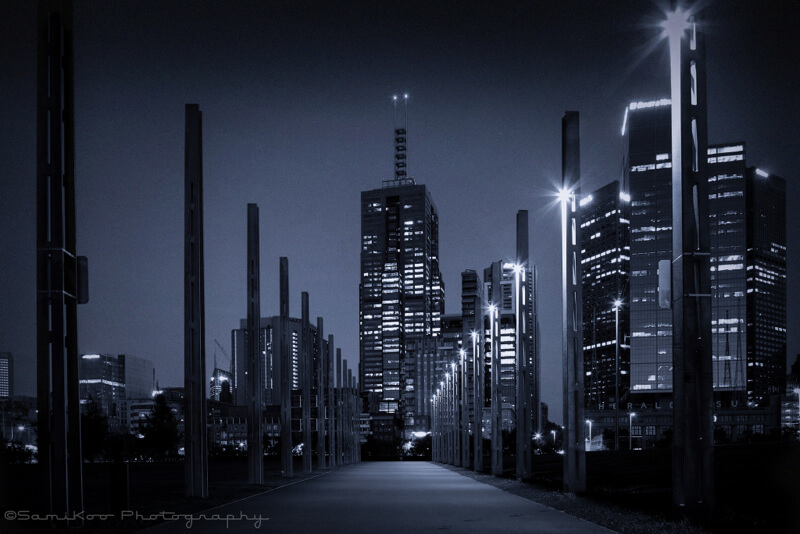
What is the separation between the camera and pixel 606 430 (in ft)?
613

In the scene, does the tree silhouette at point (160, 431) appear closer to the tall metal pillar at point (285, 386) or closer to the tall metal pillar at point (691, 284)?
the tall metal pillar at point (285, 386)

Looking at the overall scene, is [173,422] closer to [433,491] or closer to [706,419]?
[433,491]

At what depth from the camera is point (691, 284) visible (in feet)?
51.6

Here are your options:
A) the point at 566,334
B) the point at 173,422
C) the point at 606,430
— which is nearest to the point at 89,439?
the point at 173,422

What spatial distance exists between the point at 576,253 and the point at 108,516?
45.9 feet

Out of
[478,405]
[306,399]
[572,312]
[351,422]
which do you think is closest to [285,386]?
[306,399]

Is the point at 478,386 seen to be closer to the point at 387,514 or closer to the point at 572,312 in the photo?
the point at 572,312

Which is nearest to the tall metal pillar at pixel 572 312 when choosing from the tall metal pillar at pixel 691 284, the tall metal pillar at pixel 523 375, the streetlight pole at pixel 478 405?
the tall metal pillar at pixel 691 284

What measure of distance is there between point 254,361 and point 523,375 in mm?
10309

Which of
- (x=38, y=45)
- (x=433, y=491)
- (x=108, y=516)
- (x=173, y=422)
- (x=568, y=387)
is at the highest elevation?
(x=38, y=45)

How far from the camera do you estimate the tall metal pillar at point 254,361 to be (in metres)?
34.2

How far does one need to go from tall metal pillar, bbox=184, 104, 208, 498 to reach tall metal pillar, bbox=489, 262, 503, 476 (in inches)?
742

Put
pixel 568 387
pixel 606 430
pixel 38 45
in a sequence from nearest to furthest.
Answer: pixel 38 45 < pixel 568 387 < pixel 606 430

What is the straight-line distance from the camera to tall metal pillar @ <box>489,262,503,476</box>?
41.9 metres
